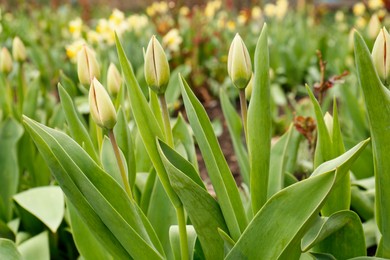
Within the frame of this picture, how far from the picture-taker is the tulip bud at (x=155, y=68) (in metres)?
1.12

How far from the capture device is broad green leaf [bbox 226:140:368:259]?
38.4 inches

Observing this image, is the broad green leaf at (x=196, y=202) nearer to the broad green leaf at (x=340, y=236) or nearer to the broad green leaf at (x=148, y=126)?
the broad green leaf at (x=148, y=126)

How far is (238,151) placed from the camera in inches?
64.9

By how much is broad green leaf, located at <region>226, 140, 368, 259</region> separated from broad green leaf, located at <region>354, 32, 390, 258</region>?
12 centimetres

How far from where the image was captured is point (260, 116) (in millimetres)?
1151

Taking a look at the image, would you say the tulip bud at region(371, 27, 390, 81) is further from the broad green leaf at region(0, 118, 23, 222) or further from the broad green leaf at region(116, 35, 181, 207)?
the broad green leaf at region(0, 118, 23, 222)

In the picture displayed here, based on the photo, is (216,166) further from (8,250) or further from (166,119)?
(8,250)

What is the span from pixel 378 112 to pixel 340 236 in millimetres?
Result: 333

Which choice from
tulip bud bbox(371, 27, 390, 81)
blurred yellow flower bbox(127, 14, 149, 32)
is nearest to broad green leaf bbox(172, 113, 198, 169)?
tulip bud bbox(371, 27, 390, 81)

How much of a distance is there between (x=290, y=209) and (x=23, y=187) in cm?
150

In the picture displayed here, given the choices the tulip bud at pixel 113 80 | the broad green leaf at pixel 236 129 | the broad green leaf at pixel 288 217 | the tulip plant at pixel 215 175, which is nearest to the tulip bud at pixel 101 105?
the tulip plant at pixel 215 175

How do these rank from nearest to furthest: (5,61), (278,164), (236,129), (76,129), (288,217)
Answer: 1. (288,217)
2. (76,129)
3. (278,164)
4. (236,129)
5. (5,61)

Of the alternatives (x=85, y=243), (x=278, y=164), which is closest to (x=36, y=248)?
(x=85, y=243)

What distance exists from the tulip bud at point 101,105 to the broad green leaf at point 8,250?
42 centimetres
